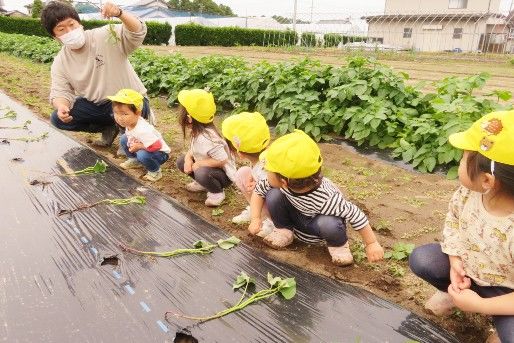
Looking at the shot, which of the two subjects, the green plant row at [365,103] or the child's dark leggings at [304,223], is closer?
the child's dark leggings at [304,223]

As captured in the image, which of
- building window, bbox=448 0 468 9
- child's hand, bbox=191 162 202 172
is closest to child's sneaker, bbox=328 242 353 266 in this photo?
child's hand, bbox=191 162 202 172

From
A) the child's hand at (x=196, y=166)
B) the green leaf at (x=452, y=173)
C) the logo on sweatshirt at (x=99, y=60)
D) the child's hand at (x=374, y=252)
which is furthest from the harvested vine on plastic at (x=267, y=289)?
the logo on sweatshirt at (x=99, y=60)

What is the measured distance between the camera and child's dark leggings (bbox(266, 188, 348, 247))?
2209mm

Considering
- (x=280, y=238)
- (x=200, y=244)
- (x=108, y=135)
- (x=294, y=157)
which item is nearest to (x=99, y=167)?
(x=108, y=135)

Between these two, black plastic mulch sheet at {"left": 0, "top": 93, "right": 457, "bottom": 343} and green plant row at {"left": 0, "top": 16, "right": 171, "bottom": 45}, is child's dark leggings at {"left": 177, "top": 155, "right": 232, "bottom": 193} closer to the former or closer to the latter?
black plastic mulch sheet at {"left": 0, "top": 93, "right": 457, "bottom": 343}

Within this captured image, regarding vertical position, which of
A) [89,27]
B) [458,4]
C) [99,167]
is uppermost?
[458,4]

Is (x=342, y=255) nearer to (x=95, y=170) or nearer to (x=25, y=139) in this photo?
(x=95, y=170)

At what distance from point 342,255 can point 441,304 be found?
537mm

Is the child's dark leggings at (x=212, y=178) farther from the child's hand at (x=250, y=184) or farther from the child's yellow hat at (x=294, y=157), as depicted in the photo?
the child's yellow hat at (x=294, y=157)

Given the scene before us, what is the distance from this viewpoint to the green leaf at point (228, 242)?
2361mm

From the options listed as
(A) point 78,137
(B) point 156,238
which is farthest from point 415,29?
(B) point 156,238

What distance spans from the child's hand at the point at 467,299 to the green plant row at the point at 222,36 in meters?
23.2

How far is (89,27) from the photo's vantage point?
78.3ft

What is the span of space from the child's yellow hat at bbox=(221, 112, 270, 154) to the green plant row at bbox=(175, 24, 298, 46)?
875 inches
